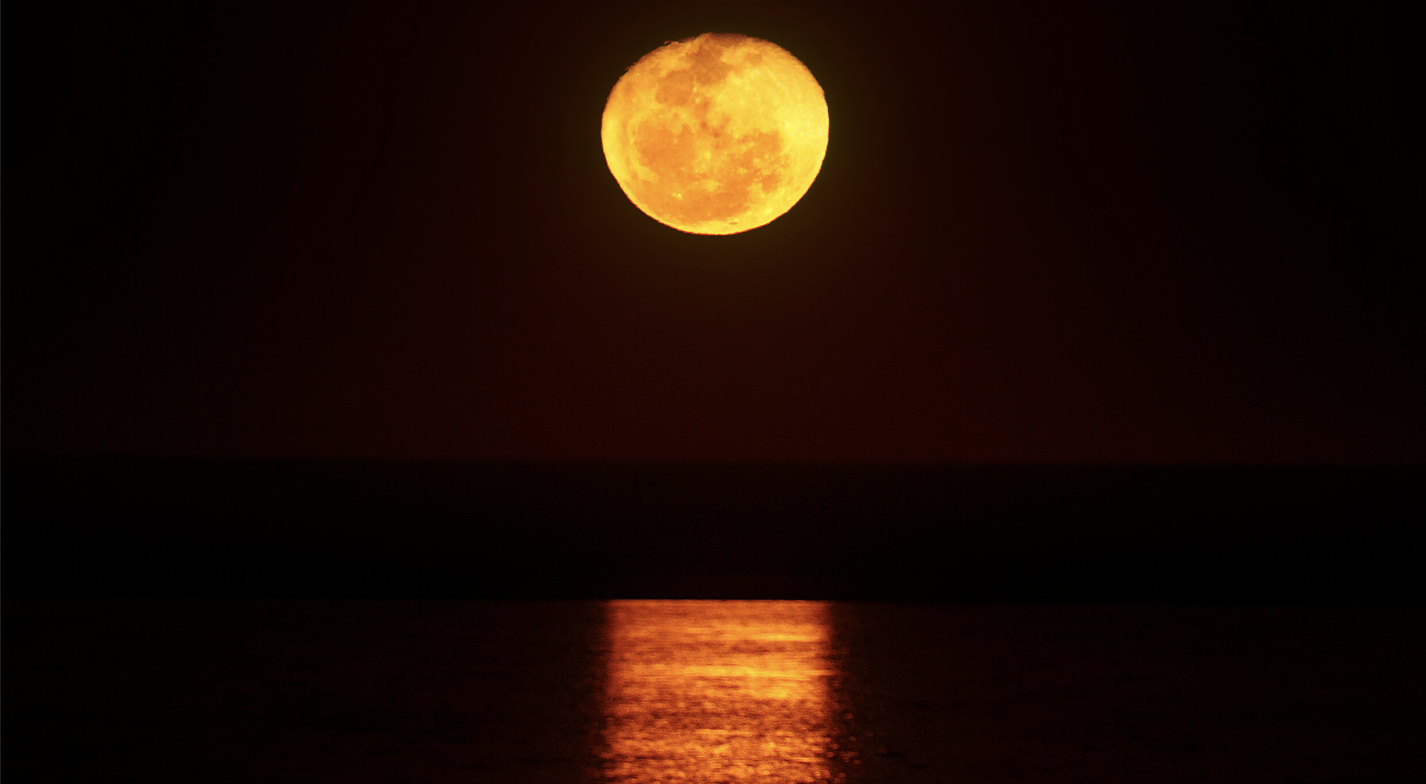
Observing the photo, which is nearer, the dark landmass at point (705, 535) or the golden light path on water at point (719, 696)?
the golden light path on water at point (719, 696)

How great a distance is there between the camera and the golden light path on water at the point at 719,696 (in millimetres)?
801

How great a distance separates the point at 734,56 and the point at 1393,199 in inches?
110

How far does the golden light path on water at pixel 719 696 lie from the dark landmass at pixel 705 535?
236mm

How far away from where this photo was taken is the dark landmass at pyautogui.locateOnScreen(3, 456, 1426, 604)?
161 centimetres

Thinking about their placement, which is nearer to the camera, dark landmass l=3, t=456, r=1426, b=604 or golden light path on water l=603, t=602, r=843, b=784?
golden light path on water l=603, t=602, r=843, b=784

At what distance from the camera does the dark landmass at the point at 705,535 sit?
161 centimetres

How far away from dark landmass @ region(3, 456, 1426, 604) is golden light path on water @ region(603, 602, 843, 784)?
0.77 feet

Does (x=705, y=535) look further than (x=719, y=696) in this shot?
Yes

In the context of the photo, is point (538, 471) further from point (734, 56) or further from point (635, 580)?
point (635, 580)

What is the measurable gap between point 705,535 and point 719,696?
1.33 m

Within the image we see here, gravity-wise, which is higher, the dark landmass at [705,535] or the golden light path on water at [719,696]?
the dark landmass at [705,535]

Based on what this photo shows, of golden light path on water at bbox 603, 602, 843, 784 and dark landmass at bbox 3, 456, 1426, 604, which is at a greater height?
dark landmass at bbox 3, 456, 1426, 604

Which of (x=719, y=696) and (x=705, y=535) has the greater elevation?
(x=705, y=535)

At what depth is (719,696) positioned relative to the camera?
0.97 metres
